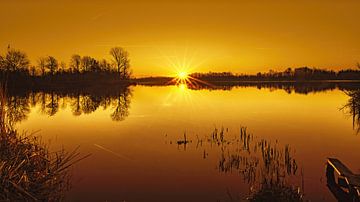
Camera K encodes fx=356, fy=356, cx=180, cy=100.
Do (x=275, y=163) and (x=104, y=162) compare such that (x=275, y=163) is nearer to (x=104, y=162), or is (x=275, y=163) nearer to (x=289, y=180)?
(x=289, y=180)

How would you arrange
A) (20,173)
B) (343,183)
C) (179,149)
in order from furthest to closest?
(179,149)
(343,183)
(20,173)

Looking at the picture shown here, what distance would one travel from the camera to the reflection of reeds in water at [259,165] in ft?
30.7

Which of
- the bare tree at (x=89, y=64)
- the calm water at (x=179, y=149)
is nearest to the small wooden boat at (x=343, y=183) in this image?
the calm water at (x=179, y=149)

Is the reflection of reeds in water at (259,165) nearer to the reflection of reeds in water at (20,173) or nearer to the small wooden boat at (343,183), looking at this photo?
the small wooden boat at (343,183)

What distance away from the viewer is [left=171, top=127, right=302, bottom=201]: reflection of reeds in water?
9352 millimetres

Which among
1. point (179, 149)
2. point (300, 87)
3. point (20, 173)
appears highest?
point (20, 173)

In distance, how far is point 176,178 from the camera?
41.7 feet

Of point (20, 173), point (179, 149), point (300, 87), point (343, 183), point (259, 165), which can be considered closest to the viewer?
point (20, 173)

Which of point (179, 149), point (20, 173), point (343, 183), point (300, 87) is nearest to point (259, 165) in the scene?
point (343, 183)

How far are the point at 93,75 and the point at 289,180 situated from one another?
104m

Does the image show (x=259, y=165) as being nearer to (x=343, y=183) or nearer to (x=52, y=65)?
(x=343, y=183)

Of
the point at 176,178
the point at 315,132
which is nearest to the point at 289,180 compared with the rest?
the point at 176,178

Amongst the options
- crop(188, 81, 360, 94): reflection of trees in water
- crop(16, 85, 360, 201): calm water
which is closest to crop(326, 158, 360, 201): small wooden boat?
crop(16, 85, 360, 201): calm water

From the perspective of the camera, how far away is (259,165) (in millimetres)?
13820
